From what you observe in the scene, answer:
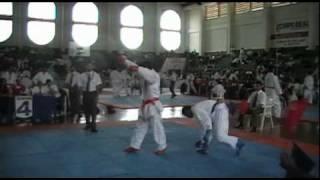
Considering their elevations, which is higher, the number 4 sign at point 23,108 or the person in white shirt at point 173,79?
the person in white shirt at point 173,79

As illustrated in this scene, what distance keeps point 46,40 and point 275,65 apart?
1.63m

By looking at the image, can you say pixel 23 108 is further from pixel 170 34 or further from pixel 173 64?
pixel 170 34

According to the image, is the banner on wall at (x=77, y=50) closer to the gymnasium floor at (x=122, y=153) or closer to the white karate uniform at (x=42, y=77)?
the white karate uniform at (x=42, y=77)

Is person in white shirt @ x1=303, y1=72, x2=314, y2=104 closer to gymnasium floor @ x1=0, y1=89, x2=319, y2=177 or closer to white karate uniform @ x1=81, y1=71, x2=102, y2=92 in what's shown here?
gymnasium floor @ x1=0, y1=89, x2=319, y2=177

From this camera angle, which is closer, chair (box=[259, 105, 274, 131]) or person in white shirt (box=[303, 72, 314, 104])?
person in white shirt (box=[303, 72, 314, 104])

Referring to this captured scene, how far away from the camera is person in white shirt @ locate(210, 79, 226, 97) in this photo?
11.4 ft

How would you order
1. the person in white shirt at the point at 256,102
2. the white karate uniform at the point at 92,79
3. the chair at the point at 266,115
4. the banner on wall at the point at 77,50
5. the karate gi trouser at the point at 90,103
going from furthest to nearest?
1. the chair at the point at 266,115
2. the karate gi trouser at the point at 90,103
3. the person in white shirt at the point at 256,102
4. the white karate uniform at the point at 92,79
5. the banner on wall at the point at 77,50

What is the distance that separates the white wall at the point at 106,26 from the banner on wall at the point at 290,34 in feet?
2.23

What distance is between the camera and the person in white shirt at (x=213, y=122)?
4377 mm

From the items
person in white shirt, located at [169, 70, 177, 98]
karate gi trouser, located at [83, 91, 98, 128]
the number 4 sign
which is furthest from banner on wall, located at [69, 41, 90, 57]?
the number 4 sign

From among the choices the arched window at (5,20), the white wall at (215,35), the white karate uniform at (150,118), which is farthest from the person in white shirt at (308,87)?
the white karate uniform at (150,118)

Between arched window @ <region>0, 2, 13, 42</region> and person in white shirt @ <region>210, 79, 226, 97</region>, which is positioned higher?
arched window @ <region>0, 2, 13, 42</region>

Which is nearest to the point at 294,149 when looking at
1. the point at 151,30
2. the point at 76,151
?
the point at 151,30

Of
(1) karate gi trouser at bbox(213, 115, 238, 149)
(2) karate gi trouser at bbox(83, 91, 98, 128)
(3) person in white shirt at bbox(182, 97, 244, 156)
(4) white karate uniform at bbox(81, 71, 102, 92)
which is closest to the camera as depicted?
(4) white karate uniform at bbox(81, 71, 102, 92)
